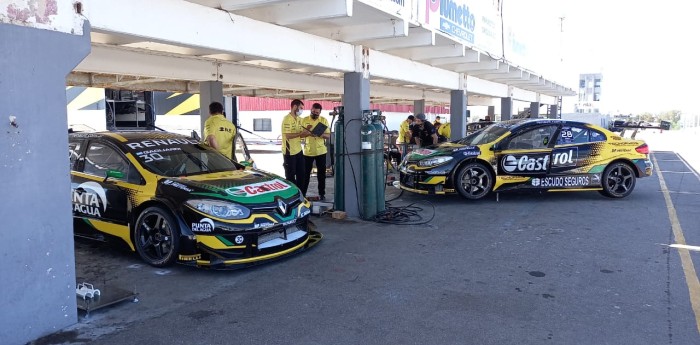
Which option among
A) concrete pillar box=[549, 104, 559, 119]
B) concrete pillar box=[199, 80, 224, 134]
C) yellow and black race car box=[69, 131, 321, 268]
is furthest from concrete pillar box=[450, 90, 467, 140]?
concrete pillar box=[549, 104, 559, 119]

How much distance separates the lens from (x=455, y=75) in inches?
504

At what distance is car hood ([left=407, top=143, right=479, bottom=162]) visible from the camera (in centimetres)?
917

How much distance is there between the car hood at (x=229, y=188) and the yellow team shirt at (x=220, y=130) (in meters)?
1.80

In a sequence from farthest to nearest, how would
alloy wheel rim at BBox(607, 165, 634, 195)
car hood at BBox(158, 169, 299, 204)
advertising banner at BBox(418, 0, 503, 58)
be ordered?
alloy wheel rim at BBox(607, 165, 634, 195) → advertising banner at BBox(418, 0, 503, 58) → car hood at BBox(158, 169, 299, 204)

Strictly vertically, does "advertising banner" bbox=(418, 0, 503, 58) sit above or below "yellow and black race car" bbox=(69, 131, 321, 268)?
above

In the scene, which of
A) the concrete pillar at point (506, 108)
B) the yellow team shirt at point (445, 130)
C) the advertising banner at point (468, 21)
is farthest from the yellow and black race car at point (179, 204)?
the concrete pillar at point (506, 108)

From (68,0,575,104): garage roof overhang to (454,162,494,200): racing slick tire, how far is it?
2125 mm

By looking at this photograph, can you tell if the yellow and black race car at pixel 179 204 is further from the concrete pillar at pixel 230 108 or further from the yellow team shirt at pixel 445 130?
the concrete pillar at pixel 230 108

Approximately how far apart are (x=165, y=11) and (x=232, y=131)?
3335 millimetres

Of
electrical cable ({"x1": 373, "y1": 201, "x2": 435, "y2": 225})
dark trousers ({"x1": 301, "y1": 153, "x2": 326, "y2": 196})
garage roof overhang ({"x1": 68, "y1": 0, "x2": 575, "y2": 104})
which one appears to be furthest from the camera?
dark trousers ({"x1": 301, "y1": 153, "x2": 326, "y2": 196})

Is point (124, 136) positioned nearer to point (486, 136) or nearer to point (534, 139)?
point (486, 136)

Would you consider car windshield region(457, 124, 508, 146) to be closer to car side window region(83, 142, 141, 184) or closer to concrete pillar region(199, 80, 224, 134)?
concrete pillar region(199, 80, 224, 134)

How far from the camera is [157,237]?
543 cm

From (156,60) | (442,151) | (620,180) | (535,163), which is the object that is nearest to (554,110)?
(620,180)
